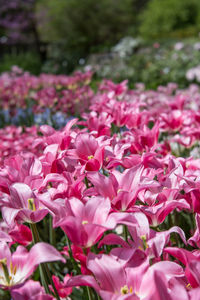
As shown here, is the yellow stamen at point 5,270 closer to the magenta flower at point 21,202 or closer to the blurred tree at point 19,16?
the magenta flower at point 21,202

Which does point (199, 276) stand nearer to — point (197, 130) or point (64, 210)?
point (64, 210)

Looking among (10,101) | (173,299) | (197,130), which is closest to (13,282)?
(173,299)

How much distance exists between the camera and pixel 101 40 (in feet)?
57.2

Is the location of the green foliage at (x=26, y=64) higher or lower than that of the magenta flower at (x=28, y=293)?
lower

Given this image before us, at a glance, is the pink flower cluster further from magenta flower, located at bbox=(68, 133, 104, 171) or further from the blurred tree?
the blurred tree

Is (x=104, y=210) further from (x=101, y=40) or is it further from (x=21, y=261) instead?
(x=101, y=40)

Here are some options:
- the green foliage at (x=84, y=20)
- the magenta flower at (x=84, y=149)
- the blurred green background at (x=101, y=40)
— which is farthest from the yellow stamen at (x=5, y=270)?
the green foliage at (x=84, y=20)

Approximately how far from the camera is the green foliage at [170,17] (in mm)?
21188

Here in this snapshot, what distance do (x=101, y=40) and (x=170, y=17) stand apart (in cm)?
633

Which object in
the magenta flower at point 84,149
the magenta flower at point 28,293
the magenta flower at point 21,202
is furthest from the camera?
the magenta flower at point 84,149

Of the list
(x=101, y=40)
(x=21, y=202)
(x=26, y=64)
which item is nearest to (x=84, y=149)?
(x=21, y=202)

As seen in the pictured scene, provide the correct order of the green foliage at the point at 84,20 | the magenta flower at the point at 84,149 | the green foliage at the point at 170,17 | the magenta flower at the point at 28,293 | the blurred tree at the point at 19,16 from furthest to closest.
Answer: the green foliage at the point at 170,17 → the green foliage at the point at 84,20 → the blurred tree at the point at 19,16 → the magenta flower at the point at 84,149 → the magenta flower at the point at 28,293

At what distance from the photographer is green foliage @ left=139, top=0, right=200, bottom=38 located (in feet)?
69.5

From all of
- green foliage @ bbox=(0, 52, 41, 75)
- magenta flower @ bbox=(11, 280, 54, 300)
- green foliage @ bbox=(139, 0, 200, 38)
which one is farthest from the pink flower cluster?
green foliage @ bbox=(139, 0, 200, 38)
